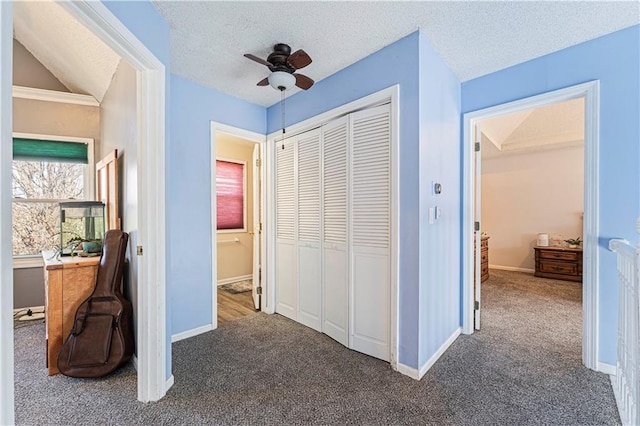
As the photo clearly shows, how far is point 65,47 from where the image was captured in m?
→ 2.67

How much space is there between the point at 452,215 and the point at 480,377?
128 centimetres

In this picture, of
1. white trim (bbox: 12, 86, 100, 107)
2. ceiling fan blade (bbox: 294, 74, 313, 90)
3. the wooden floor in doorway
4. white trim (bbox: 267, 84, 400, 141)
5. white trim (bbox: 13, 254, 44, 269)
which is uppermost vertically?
white trim (bbox: 12, 86, 100, 107)

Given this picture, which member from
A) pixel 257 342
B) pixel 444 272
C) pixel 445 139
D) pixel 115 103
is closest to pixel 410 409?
pixel 444 272

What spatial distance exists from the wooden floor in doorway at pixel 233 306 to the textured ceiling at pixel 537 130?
165 inches

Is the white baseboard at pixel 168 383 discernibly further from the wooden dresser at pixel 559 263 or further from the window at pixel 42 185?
the wooden dresser at pixel 559 263

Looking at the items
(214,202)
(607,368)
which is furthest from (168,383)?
(607,368)

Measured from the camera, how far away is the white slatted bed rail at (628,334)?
1317mm

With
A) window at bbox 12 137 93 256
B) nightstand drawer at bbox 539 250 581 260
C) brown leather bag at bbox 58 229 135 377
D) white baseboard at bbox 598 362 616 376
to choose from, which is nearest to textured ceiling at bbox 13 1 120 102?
window at bbox 12 137 93 256

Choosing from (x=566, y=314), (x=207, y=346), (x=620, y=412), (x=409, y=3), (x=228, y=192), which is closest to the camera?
(x=620, y=412)

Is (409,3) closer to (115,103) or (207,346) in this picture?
(115,103)

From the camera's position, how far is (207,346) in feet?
8.23

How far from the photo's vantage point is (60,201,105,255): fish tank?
253 cm

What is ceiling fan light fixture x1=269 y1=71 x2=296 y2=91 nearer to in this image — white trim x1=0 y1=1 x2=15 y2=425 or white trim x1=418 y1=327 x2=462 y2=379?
white trim x1=0 y1=1 x2=15 y2=425

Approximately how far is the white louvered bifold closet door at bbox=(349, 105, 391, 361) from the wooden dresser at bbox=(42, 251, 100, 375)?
2.14 meters
